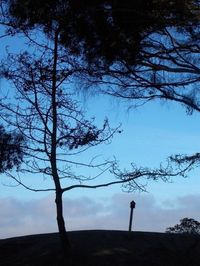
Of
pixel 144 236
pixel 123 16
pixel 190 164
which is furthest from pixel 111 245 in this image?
pixel 123 16

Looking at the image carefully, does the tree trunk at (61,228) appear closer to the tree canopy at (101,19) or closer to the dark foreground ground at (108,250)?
the dark foreground ground at (108,250)

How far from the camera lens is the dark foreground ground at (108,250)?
1359 centimetres

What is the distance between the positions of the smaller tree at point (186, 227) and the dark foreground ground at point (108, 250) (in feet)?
7.68

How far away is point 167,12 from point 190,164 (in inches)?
194

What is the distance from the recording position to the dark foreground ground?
13594 millimetres

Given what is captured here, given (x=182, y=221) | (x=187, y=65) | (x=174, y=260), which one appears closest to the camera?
(x=174, y=260)

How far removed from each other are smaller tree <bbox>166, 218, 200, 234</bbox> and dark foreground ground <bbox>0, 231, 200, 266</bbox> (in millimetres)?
2340

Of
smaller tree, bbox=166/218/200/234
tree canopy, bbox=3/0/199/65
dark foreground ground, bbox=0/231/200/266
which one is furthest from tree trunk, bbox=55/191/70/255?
smaller tree, bbox=166/218/200/234

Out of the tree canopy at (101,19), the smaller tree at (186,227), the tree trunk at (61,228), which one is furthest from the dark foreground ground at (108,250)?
the tree canopy at (101,19)

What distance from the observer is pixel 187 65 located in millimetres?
17391

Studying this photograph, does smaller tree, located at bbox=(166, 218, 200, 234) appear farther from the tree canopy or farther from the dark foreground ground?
the tree canopy

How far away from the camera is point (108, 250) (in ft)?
46.6

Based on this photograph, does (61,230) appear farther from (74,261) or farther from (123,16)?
(123,16)

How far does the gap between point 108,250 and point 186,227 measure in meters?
5.72
